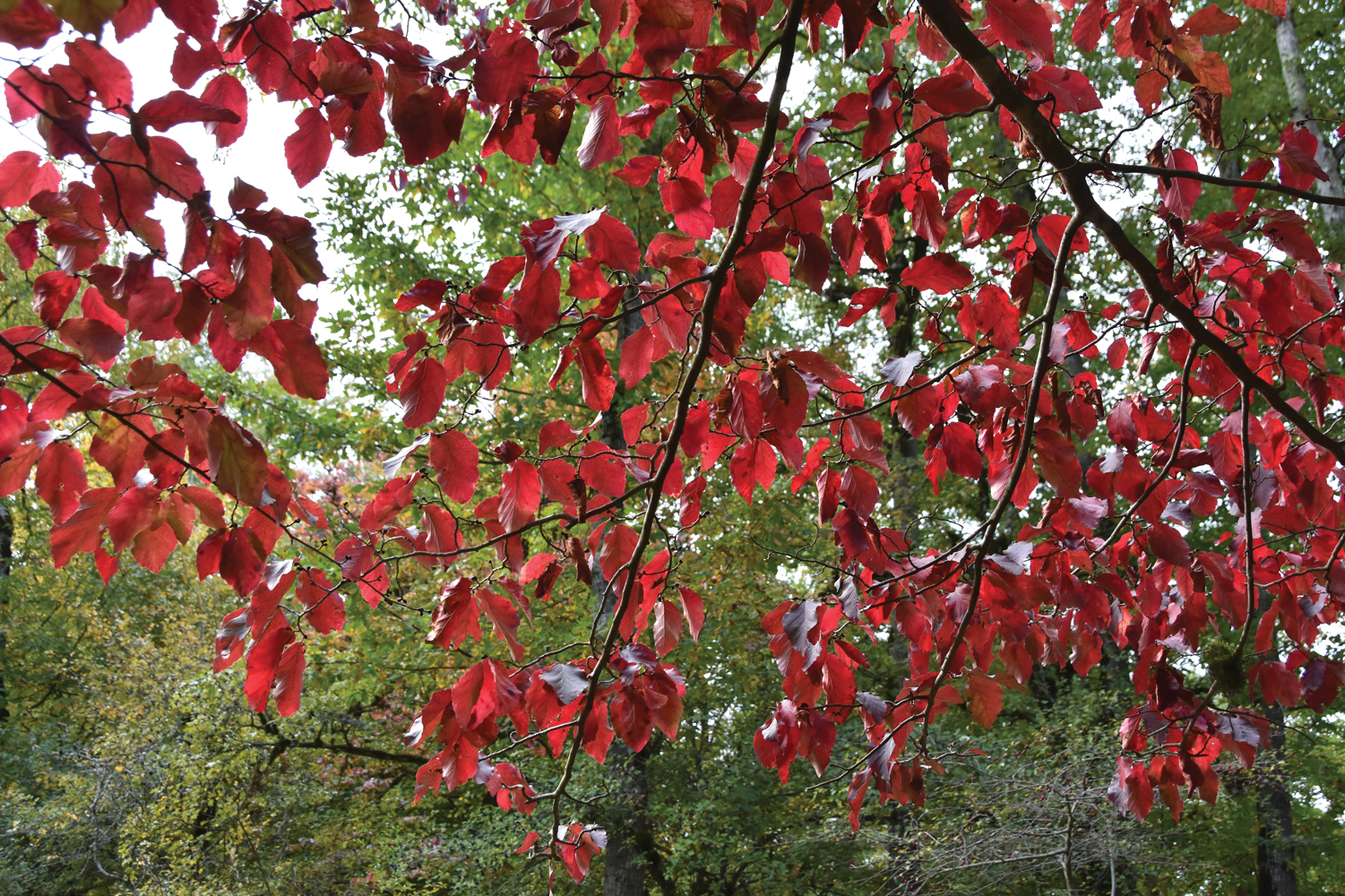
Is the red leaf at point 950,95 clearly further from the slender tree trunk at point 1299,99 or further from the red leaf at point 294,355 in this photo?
the slender tree trunk at point 1299,99

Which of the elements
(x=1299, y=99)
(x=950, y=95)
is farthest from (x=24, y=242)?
(x=1299, y=99)

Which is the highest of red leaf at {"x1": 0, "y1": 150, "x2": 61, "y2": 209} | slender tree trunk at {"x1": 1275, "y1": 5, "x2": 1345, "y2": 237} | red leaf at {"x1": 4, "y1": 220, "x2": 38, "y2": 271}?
slender tree trunk at {"x1": 1275, "y1": 5, "x2": 1345, "y2": 237}

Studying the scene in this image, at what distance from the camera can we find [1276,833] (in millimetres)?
6297

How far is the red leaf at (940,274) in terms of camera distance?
1.26 meters

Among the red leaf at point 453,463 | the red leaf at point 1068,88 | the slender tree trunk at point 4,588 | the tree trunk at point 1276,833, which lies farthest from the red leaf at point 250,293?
the slender tree trunk at point 4,588

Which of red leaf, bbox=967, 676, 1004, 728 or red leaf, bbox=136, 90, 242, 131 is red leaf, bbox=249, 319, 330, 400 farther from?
red leaf, bbox=967, 676, 1004, 728

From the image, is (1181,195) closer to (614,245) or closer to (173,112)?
(614,245)

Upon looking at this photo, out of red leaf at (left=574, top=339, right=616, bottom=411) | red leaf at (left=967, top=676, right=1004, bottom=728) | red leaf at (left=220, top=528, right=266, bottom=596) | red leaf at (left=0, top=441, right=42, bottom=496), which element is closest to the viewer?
red leaf at (left=0, top=441, right=42, bottom=496)

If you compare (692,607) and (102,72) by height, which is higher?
(102,72)

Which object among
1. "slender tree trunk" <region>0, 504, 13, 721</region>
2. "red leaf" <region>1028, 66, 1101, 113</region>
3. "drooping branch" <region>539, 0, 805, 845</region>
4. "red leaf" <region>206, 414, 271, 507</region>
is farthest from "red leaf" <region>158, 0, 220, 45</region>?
"slender tree trunk" <region>0, 504, 13, 721</region>

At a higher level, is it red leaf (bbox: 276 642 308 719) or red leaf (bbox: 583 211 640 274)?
red leaf (bbox: 583 211 640 274)

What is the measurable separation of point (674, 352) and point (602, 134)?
0.50m

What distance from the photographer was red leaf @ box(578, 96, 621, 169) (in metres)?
1.04

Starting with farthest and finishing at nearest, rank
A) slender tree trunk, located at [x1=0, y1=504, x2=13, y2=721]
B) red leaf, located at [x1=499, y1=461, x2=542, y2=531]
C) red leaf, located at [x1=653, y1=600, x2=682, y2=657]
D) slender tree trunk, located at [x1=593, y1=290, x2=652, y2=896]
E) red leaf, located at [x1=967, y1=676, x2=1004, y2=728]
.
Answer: slender tree trunk, located at [x1=0, y1=504, x2=13, y2=721]
slender tree trunk, located at [x1=593, y1=290, x2=652, y2=896]
red leaf, located at [x1=967, y1=676, x2=1004, y2=728]
red leaf, located at [x1=653, y1=600, x2=682, y2=657]
red leaf, located at [x1=499, y1=461, x2=542, y2=531]
